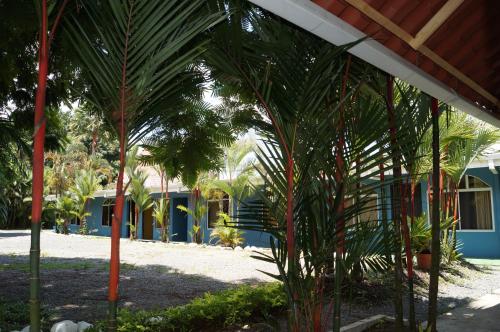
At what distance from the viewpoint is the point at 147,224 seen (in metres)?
22.3

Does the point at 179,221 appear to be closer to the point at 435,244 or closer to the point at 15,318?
the point at 15,318

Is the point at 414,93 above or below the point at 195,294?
above

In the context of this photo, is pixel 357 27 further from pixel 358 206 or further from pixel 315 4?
pixel 358 206

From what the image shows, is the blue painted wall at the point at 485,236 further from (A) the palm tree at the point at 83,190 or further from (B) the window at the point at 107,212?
(B) the window at the point at 107,212

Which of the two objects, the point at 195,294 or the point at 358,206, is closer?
the point at 358,206

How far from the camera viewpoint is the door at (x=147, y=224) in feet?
72.3

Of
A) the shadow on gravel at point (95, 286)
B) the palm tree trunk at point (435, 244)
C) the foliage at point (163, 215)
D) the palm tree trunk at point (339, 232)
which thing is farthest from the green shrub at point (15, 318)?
the foliage at point (163, 215)

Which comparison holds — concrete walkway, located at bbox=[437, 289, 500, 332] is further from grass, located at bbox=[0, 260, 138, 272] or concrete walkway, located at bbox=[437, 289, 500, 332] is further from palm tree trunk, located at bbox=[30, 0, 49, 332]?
grass, located at bbox=[0, 260, 138, 272]

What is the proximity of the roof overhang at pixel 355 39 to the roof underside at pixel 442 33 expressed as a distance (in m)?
0.06

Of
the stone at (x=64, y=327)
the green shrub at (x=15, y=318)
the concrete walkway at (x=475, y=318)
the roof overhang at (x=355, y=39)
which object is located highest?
the roof overhang at (x=355, y=39)

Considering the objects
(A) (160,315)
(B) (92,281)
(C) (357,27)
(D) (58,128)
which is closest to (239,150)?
(B) (92,281)

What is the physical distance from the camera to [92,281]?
7.66 meters

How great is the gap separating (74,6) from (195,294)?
528 cm

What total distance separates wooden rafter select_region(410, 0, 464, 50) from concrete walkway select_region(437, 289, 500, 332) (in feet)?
11.2
